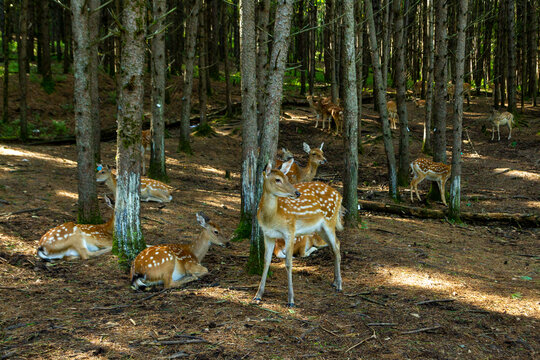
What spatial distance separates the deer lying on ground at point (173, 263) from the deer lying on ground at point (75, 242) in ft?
4.35

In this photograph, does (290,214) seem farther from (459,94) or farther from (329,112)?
(329,112)

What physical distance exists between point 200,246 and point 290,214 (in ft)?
6.54

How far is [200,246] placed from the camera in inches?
310

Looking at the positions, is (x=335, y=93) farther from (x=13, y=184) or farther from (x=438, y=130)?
(x=13, y=184)

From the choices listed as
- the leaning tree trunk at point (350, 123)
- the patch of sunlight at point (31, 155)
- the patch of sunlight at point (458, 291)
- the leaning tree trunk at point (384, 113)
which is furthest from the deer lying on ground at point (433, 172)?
the patch of sunlight at point (31, 155)

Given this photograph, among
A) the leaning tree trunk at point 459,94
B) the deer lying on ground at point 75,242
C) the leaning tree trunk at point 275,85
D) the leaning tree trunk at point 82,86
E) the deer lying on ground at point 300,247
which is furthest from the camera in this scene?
the leaning tree trunk at point 459,94

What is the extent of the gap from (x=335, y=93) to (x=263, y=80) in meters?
12.3

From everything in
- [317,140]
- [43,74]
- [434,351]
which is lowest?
[434,351]

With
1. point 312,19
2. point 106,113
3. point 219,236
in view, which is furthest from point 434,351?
point 312,19

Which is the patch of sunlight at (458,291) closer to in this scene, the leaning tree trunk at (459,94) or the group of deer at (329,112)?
the leaning tree trunk at (459,94)

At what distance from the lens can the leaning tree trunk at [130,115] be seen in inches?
282

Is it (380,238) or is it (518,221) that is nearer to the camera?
(380,238)

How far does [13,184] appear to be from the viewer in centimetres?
1110

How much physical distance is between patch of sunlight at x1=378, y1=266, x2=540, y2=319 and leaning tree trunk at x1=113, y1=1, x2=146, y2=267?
409 centimetres
